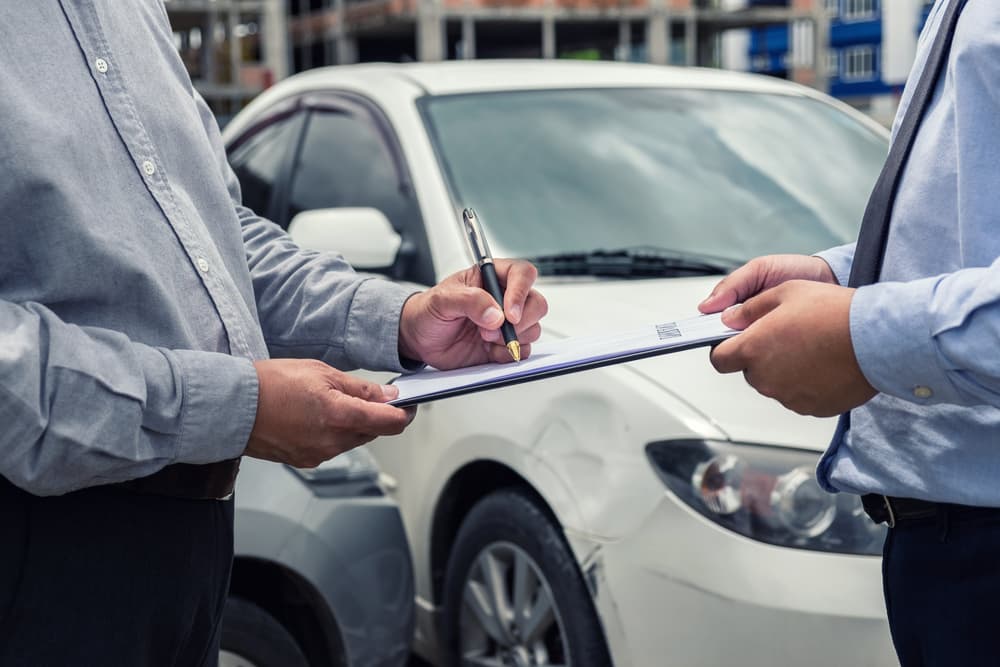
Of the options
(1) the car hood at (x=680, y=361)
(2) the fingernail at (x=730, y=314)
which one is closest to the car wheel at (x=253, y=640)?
(1) the car hood at (x=680, y=361)

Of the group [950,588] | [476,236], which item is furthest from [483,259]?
[950,588]

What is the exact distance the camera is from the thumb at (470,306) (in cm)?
161

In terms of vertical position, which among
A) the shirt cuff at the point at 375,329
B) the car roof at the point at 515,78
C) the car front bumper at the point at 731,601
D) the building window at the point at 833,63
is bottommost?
the building window at the point at 833,63

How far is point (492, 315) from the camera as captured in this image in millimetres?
1606

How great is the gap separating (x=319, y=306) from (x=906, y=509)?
0.84 m

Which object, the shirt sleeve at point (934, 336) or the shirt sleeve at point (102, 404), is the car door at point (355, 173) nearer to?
the shirt sleeve at point (102, 404)

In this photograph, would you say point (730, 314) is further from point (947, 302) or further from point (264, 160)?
point (264, 160)

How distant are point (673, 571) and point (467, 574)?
0.76 metres

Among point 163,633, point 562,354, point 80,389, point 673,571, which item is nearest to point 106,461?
point 80,389

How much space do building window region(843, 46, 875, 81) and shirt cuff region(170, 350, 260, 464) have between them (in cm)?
6773

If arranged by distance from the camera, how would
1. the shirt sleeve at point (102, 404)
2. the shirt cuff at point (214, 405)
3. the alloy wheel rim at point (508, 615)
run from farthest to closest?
the alloy wheel rim at point (508, 615) → the shirt cuff at point (214, 405) → the shirt sleeve at point (102, 404)

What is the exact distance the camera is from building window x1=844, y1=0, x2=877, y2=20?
65625 millimetres

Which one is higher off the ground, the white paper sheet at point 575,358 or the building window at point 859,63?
the white paper sheet at point 575,358

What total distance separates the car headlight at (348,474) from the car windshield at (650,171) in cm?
65
